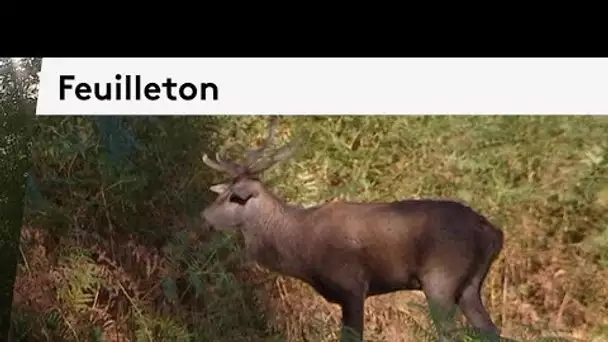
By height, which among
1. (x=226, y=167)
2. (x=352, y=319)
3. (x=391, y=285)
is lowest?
(x=352, y=319)

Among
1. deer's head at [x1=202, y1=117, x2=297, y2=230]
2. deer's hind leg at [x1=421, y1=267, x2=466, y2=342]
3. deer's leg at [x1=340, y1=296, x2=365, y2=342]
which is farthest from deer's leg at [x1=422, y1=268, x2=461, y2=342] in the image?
deer's head at [x1=202, y1=117, x2=297, y2=230]

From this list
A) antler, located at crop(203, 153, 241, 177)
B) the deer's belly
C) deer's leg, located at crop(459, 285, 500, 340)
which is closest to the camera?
deer's leg, located at crop(459, 285, 500, 340)

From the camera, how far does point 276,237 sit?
3246 millimetres

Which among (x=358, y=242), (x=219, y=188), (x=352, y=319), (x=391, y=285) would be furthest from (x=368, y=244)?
(x=219, y=188)

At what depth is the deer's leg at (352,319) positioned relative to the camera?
3.05m

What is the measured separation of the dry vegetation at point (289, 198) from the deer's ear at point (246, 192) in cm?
7

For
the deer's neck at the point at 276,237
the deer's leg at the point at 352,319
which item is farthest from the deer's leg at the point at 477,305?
the deer's neck at the point at 276,237

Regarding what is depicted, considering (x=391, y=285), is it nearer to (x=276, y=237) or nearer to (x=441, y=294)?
(x=441, y=294)

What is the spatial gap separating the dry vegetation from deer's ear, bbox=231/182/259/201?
7 cm

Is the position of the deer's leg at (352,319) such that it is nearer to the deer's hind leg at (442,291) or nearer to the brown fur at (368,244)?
the brown fur at (368,244)

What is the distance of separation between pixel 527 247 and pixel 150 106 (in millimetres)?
1309

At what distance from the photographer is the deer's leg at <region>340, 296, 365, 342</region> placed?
10.0 feet

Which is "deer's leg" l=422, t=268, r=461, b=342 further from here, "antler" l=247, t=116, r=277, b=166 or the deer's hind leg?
"antler" l=247, t=116, r=277, b=166

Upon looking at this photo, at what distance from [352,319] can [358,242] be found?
0.84ft
